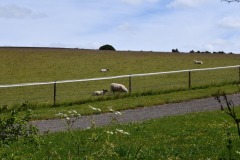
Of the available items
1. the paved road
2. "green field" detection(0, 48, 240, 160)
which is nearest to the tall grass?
"green field" detection(0, 48, 240, 160)

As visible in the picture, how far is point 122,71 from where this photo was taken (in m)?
50.4

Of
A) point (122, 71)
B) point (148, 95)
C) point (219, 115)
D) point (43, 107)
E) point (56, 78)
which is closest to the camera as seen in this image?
point (219, 115)

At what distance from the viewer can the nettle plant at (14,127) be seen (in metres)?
4.97

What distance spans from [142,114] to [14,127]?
15307 mm

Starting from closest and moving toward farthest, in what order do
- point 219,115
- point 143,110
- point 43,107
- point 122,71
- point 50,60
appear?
1. point 219,115
2. point 143,110
3. point 43,107
4. point 122,71
5. point 50,60

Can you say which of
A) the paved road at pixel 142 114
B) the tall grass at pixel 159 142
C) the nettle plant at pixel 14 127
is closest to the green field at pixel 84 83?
the paved road at pixel 142 114

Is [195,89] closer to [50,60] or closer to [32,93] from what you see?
[32,93]

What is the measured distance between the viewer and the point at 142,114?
20328 mm

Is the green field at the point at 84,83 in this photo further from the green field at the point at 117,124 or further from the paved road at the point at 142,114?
the paved road at the point at 142,114

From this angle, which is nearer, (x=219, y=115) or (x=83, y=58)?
(x=219, y=115)

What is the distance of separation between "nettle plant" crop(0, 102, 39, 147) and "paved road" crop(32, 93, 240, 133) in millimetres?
11753

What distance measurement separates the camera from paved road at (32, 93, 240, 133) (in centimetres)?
1806

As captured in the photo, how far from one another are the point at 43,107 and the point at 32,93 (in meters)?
9.07

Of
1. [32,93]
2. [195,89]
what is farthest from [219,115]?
[32,93]
